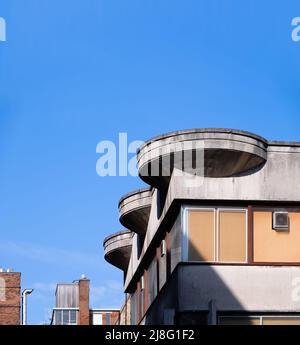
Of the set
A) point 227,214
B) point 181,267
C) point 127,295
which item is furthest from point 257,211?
point 127,295

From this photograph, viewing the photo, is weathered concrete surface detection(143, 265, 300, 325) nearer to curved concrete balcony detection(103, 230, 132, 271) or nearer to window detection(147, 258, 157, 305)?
window detection(147, 258, 157, 305)

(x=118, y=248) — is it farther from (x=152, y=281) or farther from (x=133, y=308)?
(x=152, y=281)

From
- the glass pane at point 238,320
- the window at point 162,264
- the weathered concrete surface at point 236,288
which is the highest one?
the window at point 162,264

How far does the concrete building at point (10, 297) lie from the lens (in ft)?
250

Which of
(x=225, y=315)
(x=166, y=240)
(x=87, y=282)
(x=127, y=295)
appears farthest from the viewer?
(x=87, y=282)

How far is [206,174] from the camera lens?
29656mm

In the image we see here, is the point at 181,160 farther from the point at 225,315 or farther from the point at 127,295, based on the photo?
the point at 127,295

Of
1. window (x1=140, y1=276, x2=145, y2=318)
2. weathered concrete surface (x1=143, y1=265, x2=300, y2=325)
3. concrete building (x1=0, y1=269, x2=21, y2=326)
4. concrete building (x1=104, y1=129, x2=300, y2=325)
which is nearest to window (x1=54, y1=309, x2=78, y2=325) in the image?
concrete building (x1=0, y1=269, x2=21, y2=326)

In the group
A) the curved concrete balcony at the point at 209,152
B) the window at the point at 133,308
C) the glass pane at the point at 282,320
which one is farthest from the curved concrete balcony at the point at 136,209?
the glass pane at the point at 282,320

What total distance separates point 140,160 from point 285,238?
484cm

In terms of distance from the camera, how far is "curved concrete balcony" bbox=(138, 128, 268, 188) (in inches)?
1145

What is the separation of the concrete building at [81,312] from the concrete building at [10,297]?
8.77 meters

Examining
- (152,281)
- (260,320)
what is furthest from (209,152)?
(152,281)

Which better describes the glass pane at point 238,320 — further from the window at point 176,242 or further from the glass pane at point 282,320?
the window at point 176,242
